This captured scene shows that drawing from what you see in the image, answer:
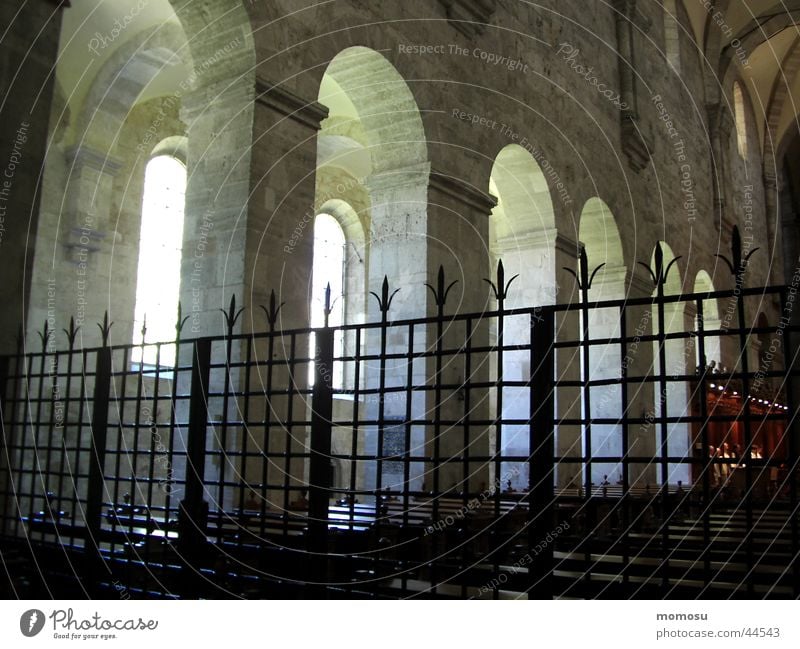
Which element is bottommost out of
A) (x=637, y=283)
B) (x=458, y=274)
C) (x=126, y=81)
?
(x=458, y=274)

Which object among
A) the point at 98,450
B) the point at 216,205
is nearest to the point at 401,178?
the point at 216,205

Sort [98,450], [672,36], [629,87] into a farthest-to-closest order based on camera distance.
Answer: [672,36], [629,87], [98,450]

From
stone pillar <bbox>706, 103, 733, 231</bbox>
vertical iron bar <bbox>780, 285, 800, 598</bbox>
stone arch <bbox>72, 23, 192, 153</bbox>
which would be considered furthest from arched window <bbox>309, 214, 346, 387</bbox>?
vertical iron bar <bbox>780, 285, 800, 598</bbox>

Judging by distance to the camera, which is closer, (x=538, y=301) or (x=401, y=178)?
(x=401, y=178)

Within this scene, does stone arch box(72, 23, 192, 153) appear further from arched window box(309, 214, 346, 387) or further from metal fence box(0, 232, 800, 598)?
arched window box(309, 214, 346, 387)

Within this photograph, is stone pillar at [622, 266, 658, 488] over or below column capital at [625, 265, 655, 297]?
below

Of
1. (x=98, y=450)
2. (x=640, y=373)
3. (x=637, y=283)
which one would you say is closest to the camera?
(x=98, y=450)

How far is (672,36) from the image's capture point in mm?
17797

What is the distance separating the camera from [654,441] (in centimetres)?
1475

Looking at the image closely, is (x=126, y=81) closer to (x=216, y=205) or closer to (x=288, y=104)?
(x=288, y=104)

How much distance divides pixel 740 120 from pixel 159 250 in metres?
17.6

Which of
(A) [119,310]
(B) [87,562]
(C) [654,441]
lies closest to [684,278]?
(C) [654,441]

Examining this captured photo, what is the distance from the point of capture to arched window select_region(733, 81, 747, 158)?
22.9 m

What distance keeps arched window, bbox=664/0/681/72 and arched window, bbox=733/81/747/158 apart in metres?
5.73
